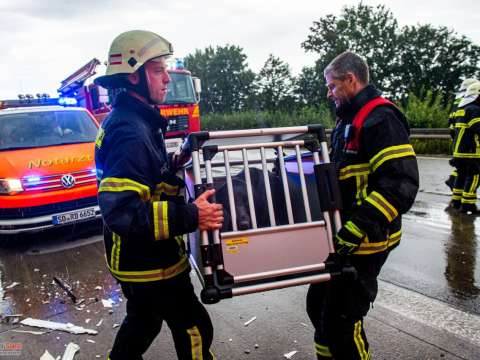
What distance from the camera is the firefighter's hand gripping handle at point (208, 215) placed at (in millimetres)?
1773

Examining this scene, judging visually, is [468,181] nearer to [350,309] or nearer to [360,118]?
[360,118]

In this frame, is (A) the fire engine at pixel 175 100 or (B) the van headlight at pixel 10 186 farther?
(A) the fire engine at pixel 175 100

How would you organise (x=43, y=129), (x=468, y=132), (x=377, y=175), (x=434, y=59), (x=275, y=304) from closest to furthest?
(x=377, y=175)
(x=275, y=304)
(x=468, y=132)
(x=43, y=129)
(x=434, y=59)

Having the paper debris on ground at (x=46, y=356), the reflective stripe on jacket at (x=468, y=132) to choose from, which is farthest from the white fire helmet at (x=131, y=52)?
the reflective stripe on jacket at (x=468, y=132)

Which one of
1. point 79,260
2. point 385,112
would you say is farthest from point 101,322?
point 385,112

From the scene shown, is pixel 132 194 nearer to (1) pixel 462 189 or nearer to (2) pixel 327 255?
(2) pixel 327 255

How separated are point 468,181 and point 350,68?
481cm

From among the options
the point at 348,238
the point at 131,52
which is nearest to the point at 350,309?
the point at 348,238

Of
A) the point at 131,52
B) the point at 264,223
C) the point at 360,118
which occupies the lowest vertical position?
the point at 264,223

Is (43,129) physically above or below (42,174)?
above

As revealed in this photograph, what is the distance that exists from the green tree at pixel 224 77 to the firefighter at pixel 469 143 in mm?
→ 59595

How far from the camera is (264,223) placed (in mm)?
1968

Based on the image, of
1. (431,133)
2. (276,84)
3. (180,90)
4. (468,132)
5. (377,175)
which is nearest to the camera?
(377,175)

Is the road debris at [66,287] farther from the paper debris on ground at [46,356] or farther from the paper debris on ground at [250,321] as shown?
the paper debris on ground at [250,321]
